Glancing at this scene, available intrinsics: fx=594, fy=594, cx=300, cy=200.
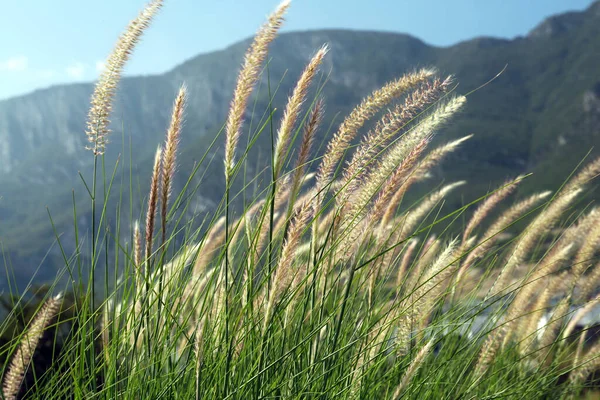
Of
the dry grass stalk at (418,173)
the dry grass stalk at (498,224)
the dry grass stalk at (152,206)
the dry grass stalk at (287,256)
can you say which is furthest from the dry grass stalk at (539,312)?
the dry grass stalk at (152,206)

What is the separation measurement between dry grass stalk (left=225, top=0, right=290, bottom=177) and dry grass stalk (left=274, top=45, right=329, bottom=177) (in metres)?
0.16

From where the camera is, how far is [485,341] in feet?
9.80

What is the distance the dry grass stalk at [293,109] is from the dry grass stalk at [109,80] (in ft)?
2.27

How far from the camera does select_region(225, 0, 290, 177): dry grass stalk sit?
2066mm

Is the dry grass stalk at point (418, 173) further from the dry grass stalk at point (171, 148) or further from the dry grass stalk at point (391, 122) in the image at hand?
the dry grass stalk at point (171, 148)

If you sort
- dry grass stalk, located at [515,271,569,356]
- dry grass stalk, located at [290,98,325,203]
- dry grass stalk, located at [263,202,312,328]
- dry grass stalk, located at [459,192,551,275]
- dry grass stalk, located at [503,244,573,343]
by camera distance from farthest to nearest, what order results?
dry grass stalk, located at [515,271,569,356], dry grass stalk, located at [459,192,551,275], dry grass stalk, located at [503,244,573,343], dry grass stalk, located at [290,98,325,203], dry grass stalk, located at [263,202,312,328]

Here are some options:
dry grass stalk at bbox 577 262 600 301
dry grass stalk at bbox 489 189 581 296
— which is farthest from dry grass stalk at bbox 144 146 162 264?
dry grass stalk at bbox 577 262 600 301

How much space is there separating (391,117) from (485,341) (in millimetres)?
1429

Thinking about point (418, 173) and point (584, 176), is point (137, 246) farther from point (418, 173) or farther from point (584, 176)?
point (584, 176)

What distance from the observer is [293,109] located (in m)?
1.99

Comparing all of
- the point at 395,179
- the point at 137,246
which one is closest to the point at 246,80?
the point at 395,179

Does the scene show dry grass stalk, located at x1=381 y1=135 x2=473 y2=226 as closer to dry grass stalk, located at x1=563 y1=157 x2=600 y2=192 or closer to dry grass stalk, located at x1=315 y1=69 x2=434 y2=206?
dry grass stalk, located at x1=315 y1=69 x2=434 y2=206

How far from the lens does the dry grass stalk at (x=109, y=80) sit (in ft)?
7.39

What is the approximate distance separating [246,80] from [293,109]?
0.72ft
